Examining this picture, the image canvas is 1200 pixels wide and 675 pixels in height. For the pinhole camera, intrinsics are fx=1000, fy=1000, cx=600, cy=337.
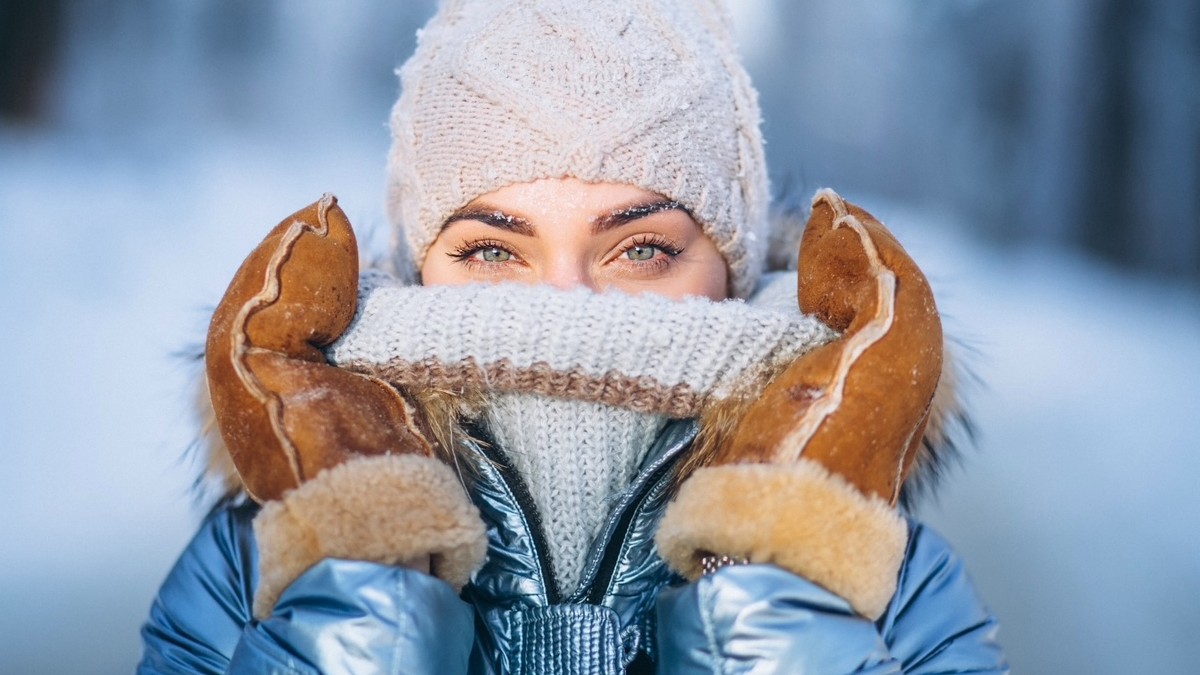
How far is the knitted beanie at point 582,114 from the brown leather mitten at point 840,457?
0.28 metres

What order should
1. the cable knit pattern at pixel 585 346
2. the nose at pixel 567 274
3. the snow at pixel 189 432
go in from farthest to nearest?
the snow at pixel 189 432, the nose at pixel 567 274, the cable knit pattern at pixel 585 346

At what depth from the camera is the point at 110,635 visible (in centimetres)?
193

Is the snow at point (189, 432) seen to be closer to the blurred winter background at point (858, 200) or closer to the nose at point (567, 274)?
the blurred winter background at point (858, 200)

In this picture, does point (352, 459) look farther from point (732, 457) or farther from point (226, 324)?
point (732, 457)

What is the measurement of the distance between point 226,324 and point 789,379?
0.52m

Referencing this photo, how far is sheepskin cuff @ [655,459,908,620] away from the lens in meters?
0.79

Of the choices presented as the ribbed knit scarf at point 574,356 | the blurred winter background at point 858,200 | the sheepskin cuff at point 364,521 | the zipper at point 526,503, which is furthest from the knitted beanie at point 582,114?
the blurred winter background at point 858,200

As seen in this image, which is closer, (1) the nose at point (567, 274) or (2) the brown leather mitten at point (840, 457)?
(2) the brown leather mitten at point (840, 457)

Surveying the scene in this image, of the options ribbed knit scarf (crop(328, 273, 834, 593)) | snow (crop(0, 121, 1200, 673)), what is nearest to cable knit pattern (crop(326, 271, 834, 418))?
ribbed knit scarf (crop(328, 273, 834, 593))

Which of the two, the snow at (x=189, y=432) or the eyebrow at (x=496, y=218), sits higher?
the eyebrow at (x=496, y=218)

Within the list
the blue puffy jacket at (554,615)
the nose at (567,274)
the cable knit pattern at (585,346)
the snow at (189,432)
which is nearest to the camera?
the blue puffy jacket at (554,615)

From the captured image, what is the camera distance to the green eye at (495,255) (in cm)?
112

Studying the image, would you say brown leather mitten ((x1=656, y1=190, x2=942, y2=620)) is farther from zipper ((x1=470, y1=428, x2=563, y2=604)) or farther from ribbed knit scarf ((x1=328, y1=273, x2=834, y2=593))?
zipper ((x1=470, y1=428, x2=563, y2=604))

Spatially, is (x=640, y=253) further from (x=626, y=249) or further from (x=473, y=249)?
(x=473, y=249)
